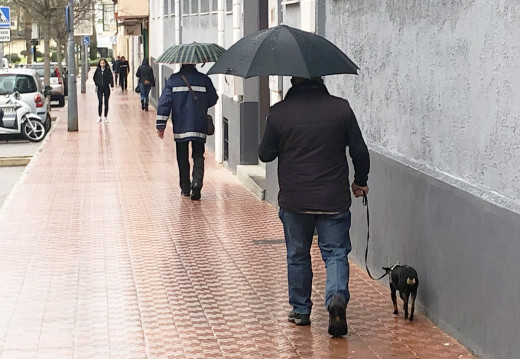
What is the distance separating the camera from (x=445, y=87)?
712 cm

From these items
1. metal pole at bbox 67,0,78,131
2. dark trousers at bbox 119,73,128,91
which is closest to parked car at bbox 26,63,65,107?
dark trousers at bbox 119,73,128,91

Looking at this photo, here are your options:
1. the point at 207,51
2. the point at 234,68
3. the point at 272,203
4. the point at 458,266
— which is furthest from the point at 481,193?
the point at 207,51

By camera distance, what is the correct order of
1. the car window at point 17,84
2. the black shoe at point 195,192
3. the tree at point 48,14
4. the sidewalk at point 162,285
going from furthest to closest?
the tree at point 48,14 < the car window at point 17,84 < the black shoe at point 195,192 < the sidewalk at point 162,285

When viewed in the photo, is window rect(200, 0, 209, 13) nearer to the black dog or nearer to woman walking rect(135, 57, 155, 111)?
woman walking rect(135, 57, 155, 111)

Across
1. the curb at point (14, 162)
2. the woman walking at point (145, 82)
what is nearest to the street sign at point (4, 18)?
the woman walking at point (145, 82)

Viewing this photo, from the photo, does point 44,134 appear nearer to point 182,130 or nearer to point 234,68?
point 182,130

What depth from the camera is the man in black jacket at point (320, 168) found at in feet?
22.9

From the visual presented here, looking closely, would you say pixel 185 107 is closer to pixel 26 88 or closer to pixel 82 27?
pixel 26 88

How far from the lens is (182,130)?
45.0ft

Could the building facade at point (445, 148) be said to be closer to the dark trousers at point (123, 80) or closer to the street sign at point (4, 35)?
the street sign at point (4, 35)

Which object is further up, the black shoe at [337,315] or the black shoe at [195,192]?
the black shoe at [337,315]

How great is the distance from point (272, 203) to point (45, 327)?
20.0 feet

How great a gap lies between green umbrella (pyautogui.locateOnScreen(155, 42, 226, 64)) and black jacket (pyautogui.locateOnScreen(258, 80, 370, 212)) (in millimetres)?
6960

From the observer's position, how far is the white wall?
238 inches
